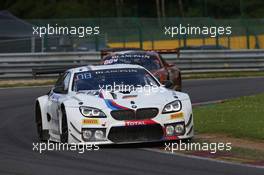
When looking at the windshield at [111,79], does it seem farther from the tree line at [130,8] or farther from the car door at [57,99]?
the tree line at [130,8]

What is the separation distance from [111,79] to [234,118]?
3.12 meters

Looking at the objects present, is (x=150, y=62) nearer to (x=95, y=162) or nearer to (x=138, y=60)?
(x=138, y=60)

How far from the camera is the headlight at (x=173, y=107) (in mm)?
13195

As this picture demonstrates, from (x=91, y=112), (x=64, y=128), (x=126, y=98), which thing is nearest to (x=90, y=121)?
(x=91, y=112)

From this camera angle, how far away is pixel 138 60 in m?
21.5

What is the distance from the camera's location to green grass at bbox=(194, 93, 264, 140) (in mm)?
14414

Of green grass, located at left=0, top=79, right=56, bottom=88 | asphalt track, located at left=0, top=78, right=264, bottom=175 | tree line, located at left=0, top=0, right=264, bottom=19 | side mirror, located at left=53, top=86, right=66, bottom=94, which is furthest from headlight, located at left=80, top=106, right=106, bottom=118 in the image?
tree line, located at left=0, top=0, right=264, bottom=19

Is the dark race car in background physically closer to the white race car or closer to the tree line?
the white race car

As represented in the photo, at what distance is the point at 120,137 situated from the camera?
13.0m

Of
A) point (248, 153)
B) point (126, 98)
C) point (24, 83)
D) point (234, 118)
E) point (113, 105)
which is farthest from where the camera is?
point (24, 83)

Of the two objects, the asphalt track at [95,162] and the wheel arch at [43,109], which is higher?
the wheel arch at [43,109]

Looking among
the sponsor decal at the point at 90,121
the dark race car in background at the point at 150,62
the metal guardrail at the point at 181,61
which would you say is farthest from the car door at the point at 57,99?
the metal guardrail at the point at 181,61

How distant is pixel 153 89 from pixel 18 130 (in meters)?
3.76

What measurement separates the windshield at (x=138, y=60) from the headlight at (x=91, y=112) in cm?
807
